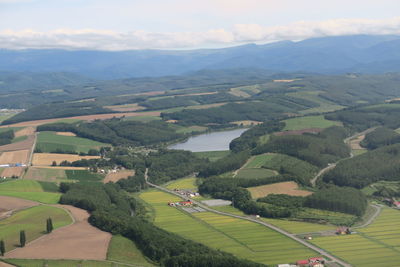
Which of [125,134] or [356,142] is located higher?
[356,142]

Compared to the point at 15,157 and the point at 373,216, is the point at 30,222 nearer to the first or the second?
the point at 373,216

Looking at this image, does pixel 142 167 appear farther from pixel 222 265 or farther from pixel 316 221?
pixel 222 265

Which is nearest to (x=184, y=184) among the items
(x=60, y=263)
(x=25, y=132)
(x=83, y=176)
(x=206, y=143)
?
(x=83, y=176)

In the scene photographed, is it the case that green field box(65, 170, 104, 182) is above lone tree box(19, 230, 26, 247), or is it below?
below

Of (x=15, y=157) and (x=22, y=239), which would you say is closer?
(x=22, y=239)

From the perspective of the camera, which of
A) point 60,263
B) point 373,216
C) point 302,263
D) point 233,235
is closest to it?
point 60,263

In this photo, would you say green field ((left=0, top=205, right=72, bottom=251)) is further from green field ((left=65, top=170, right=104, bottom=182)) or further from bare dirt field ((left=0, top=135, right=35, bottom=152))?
bare dirt field ((left=0, top=135, right=35, bottom=152))

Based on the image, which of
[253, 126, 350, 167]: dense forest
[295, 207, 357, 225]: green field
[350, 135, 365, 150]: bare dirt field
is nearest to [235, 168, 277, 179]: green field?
[253, 126, 350, 167]: dense forest
